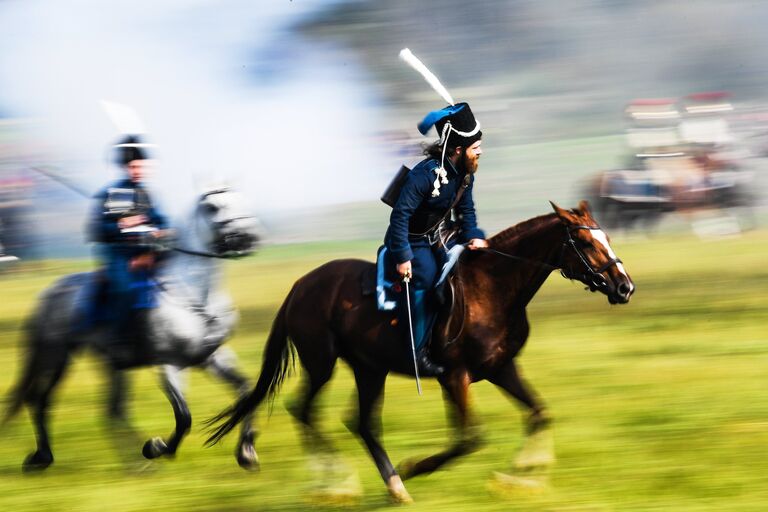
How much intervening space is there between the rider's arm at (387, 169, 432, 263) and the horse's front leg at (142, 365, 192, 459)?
1812 millimetres

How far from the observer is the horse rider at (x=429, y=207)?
6.09 metres

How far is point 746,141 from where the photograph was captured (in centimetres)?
1942

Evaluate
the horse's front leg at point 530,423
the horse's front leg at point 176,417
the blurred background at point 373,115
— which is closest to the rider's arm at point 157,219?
the horse's front leg at point 176,417

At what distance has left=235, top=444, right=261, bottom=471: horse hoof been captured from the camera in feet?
22.7

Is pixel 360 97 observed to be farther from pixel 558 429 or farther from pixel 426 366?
pixel 426 366

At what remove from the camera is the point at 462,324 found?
6.09 metres

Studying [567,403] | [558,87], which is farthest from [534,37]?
[567,403]

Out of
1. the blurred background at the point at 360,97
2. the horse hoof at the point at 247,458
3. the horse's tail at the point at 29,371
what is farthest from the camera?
the blurred background at the point at 360,97

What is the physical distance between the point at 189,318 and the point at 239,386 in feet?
1.75

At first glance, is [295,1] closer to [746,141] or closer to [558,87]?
[558,87]

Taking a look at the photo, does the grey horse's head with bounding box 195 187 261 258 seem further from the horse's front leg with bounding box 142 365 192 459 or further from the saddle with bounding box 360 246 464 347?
the saddle with bounding box 360 246 464 347

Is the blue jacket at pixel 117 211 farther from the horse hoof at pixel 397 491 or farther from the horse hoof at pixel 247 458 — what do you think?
the horse hoof at pixel 397 491

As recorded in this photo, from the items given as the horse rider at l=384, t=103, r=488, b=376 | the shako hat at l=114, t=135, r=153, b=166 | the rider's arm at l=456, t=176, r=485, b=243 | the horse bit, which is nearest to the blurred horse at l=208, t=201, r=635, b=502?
the horse bit

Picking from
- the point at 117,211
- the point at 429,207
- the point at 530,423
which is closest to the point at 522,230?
the point at 429,207
